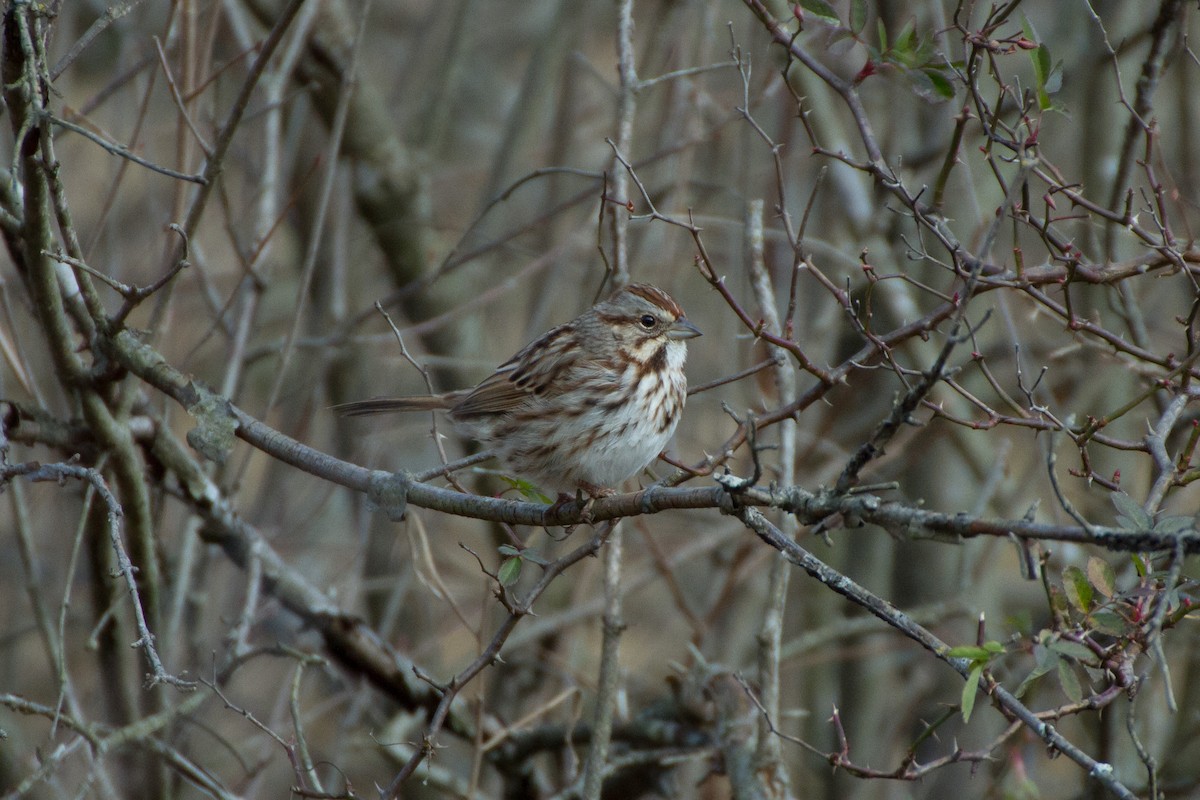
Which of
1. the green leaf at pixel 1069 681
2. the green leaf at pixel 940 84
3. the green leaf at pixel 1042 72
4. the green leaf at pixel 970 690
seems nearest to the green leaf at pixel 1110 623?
the green leaf at pixel 1069 681

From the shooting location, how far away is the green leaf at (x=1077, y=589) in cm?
236

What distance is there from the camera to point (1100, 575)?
2389 millimetres

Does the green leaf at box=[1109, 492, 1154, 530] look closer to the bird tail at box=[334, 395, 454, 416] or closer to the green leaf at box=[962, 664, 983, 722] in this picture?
the green leaf at box=[962, 664, 983, 722]

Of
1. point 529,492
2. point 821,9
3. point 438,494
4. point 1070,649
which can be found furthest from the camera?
point 529,492

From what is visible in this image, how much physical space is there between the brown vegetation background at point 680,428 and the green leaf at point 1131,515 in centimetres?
9

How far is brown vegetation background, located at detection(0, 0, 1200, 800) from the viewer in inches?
110

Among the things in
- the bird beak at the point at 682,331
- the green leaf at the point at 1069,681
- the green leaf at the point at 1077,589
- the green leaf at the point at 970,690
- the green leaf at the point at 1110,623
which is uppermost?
the bird beak at the point at 682,331

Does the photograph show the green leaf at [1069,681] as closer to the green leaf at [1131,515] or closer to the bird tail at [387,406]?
the green leaf at [1131,515]

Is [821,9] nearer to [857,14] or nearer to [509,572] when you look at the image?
[857,14]

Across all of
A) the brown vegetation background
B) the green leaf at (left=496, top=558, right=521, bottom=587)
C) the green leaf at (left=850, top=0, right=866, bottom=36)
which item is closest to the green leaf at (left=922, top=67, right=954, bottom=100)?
the brown vegetation background

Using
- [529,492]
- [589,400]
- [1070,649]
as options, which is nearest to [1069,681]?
[1070,649]

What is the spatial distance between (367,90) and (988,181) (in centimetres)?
301

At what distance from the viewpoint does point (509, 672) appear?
A: 550 cm

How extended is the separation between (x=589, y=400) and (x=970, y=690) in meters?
2.16
